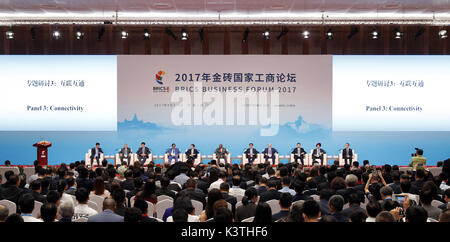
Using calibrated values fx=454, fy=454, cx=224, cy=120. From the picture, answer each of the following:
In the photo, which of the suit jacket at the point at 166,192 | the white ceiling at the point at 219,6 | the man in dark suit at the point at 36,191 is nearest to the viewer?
the man in dark suit at the point at 36,191

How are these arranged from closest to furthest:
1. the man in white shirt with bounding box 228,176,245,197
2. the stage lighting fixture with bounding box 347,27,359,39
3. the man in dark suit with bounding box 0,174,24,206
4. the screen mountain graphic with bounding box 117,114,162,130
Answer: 1. the man in dark suit with bounding box 0,174,24,206
2. the man in white shirt with bounding box 228,176,245,197
3. the stage lighting fixture with bounding box 347,27,359,39
4. the screen mountain graphic with bounding box 117,114,162,130

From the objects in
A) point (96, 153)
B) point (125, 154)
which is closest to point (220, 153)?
point (125, 154)

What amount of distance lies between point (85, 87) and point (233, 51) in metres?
4.66

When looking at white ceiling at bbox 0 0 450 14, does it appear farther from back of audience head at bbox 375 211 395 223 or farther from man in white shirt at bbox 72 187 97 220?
back of audience head at bbox 375 211 395 223

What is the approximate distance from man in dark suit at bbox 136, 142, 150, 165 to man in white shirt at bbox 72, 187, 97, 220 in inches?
335

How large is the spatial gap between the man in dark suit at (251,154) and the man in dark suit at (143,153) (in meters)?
2.81

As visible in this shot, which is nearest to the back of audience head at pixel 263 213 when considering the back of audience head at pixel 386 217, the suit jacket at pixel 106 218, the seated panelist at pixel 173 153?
the back of audience head at pixel 386 217

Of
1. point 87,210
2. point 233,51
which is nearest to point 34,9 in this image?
point 233,51

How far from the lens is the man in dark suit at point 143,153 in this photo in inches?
508

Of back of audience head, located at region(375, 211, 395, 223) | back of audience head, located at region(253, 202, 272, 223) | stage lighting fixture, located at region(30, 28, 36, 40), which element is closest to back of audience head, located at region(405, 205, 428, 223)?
back of audience head, located at region(375, 211, 395, 223)

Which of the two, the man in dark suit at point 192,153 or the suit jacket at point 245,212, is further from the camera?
the man in dark suit at point 192,153

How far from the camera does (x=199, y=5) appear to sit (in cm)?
1108

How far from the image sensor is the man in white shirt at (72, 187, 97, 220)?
168 inches

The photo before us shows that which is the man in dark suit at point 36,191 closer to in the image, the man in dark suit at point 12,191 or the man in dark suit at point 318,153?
the man in dark suit at point 12,191
